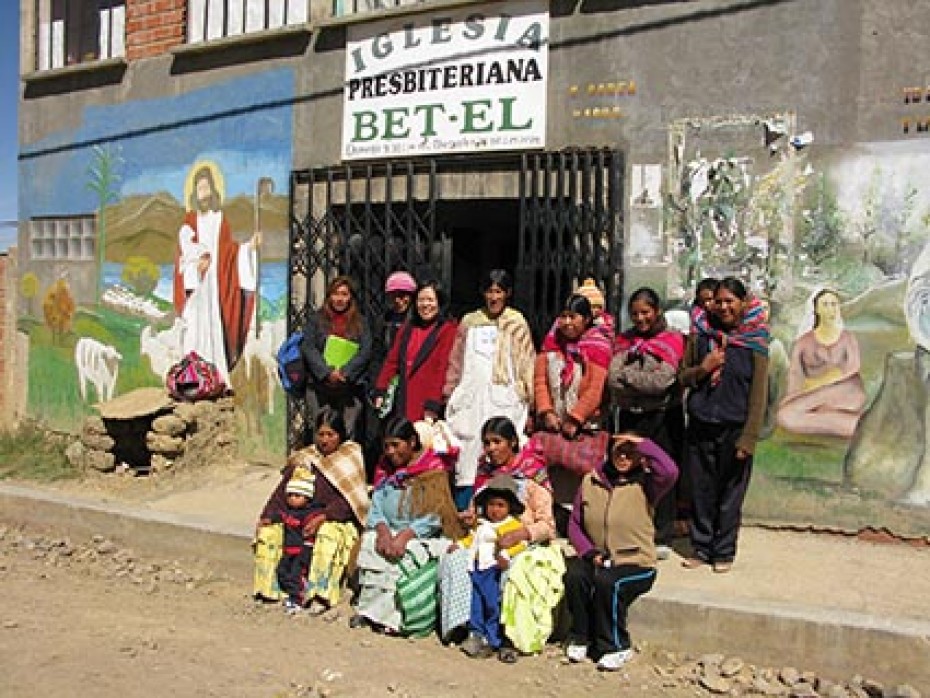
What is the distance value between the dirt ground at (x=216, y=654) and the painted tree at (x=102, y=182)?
166 inches

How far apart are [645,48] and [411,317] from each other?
7.56ft

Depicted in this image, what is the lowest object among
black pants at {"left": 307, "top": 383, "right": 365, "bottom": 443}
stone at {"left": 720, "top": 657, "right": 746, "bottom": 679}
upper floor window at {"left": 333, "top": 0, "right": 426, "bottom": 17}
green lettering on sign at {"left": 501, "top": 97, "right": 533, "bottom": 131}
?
stone at {"left": 720, "top": 657, "right": 746, "bottom": 679}

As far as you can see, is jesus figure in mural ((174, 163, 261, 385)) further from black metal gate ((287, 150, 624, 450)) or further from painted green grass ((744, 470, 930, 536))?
painted green grass ((744, 470, 930, 536))

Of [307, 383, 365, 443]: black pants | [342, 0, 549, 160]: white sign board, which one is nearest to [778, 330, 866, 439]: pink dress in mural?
[342, 0, 549, 160]: white sign board

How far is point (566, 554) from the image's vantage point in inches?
207

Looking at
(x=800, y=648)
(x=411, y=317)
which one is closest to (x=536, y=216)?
(x=411, y=317)

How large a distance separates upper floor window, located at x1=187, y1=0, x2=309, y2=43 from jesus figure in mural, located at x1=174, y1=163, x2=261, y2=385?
119cm

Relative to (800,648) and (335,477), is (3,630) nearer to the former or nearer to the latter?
(335,477)

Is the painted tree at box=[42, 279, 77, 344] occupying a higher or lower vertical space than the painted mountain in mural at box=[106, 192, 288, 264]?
lower

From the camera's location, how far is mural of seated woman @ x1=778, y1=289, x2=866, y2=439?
583 cm

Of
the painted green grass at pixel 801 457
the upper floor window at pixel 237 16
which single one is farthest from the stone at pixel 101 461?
the painted green grass at pixel 801 457

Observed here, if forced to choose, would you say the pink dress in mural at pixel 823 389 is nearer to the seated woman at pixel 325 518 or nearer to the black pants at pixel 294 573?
the seated woman at pixel 325 518

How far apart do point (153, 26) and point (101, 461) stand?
13.0 ft

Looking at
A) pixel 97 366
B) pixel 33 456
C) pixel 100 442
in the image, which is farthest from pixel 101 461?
pixel 97 366
